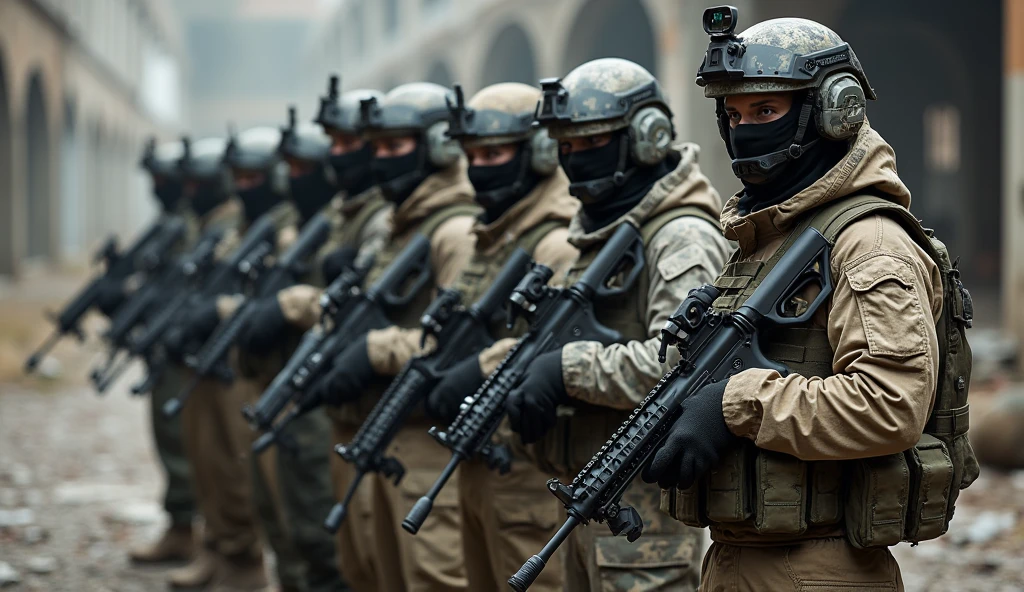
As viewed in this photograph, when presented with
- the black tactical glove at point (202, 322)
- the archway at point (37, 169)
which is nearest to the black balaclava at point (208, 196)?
the black tactical glove at point (202, 322)

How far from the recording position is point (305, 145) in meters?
5.92

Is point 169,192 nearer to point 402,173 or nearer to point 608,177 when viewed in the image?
point 402,173

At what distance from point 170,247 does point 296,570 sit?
3.09 meters

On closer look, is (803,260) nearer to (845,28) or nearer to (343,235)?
(343,235)

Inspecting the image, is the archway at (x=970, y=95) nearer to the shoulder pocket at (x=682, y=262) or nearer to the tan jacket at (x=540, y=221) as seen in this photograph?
the tan jacket at (x=540, y=221)

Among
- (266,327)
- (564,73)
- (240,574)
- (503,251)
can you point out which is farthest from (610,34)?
(503,251)

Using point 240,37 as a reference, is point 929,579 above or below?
above

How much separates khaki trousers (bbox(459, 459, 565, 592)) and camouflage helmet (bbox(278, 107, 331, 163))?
2564 millimetres

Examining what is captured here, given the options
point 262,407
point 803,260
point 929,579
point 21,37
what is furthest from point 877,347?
point 21,37

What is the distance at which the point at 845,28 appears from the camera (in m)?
16.7

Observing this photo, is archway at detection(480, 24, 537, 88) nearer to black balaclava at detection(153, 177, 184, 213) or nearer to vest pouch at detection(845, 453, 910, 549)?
black balaclava at detection(153, 177, 184, 213)

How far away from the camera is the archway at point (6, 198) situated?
59.8 feet

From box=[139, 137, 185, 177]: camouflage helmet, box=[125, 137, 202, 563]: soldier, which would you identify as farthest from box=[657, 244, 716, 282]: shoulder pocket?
box=[139, 137, 185, 177]: camouflage helmet

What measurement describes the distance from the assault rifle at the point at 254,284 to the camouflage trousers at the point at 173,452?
77cm
